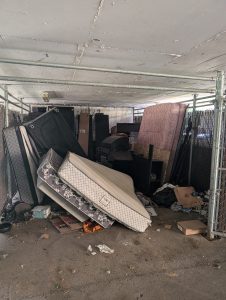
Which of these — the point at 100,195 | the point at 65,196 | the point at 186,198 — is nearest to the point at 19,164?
the point at 65,196

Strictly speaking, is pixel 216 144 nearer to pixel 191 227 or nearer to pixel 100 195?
pixel 191 227

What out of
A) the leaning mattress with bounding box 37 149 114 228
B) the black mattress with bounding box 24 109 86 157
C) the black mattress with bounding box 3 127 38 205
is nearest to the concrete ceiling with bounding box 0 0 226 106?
the black mattress with bounding box 3 127 38 205

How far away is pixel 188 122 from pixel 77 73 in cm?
246

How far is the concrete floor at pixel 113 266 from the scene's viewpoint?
2006mm

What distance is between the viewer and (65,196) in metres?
2.95

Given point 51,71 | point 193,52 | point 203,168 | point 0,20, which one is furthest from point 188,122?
point 0,20

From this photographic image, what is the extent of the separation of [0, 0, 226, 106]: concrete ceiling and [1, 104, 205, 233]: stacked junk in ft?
3.84

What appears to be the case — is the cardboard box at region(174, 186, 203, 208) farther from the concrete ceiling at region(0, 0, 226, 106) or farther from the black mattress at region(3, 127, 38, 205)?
the black mattress at region(3, 127, 38, 205)

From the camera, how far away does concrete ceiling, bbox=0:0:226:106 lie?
65.1 inches

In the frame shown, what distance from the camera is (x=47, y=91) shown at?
541cm

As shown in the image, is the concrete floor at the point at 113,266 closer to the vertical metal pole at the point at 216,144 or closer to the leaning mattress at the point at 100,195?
the leaning mattress at the point at 100,195

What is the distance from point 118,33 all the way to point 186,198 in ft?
9.04

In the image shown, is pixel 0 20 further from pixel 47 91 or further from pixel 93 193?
pixel 47 91

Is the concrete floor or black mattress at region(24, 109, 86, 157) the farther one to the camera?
black mattress at region(24, 109, 86, 157)
